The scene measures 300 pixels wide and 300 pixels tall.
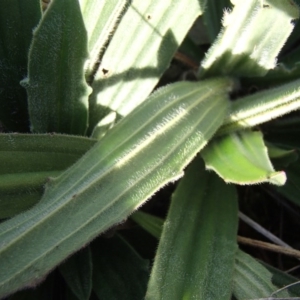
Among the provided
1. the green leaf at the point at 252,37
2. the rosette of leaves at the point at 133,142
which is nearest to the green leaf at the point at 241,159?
the rosette of leaves at the point at 133,142

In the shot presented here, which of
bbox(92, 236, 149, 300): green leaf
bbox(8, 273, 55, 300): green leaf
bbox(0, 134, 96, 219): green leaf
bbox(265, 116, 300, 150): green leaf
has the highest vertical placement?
bbox(265, 116, 300, 150): green leaf

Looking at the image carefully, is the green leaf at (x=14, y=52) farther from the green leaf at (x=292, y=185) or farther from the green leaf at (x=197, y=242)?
the green leaf at (x=292, y=185)

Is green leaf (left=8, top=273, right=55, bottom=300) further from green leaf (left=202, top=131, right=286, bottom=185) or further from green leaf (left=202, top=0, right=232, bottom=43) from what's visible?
green leaf (left=202, top=0, right=232, bottom=43)

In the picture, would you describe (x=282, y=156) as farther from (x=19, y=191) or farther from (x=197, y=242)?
(x=19, y=191)

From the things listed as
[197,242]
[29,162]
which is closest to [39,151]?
[29,162]

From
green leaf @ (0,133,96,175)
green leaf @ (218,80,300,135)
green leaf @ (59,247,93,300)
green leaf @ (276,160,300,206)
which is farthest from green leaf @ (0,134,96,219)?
Answer: green leaf @ (276,160,300,206)

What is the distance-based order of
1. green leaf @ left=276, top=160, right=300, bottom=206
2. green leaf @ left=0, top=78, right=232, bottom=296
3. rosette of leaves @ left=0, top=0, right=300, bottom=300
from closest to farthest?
1. green leaf @ left=0, top=78, right=232, bottom=296
2. rosette of leaves @ left=0, top=0, right=300, bottom=300
3. green leaf @ left=276, top=160, right=300, bottom=206
